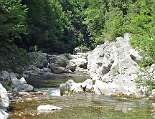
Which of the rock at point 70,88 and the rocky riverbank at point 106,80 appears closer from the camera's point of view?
the rocky riverbank at point 106,80

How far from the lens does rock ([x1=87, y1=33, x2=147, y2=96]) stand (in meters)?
43.2

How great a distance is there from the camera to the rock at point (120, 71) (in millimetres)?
43156

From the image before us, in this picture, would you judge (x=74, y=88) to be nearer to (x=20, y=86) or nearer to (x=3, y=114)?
(x=20, y=86)

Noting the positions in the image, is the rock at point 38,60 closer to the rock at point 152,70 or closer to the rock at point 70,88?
the rock at point 70,88

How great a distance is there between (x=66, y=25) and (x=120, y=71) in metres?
64.4

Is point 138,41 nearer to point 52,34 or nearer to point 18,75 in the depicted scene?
point 18,75

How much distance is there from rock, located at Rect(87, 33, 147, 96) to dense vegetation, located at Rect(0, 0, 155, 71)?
54.1 inches

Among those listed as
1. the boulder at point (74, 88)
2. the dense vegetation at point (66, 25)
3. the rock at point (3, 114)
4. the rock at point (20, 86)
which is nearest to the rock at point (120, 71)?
the boulder at point (74, 88)

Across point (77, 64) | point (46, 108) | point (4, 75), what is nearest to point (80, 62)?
point (77, 64)

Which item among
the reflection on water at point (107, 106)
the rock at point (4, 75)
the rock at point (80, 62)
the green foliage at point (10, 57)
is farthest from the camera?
the rock at point (80, 62)

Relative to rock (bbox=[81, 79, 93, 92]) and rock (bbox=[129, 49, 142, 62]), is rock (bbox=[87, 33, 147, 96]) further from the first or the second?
rock (bbox=[81, 79, 93, 92])

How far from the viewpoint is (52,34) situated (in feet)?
315

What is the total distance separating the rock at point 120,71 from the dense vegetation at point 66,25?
137 centimetres

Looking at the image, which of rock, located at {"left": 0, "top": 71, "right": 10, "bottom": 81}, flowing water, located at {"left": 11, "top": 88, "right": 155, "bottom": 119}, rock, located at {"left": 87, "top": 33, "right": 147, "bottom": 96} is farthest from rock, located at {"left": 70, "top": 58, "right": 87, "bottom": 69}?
flowing water, located at {"left": 11, "top": 88, "right": 155, "bottom": 119}
